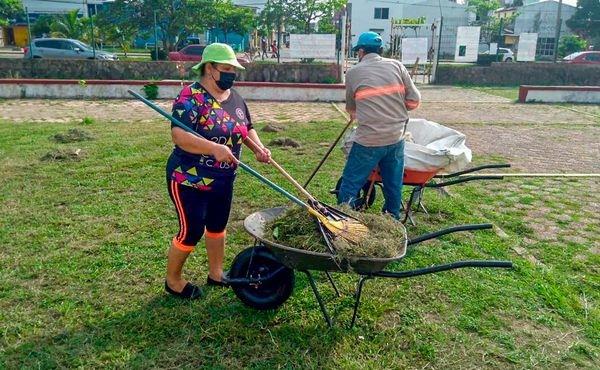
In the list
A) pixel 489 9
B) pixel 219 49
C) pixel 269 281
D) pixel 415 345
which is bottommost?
pixel 415 345

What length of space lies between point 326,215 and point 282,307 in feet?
2.51

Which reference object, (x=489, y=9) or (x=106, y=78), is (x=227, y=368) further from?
(x=489, y=9)

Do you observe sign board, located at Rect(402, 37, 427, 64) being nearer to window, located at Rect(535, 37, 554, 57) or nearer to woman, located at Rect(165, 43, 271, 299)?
woman, located at Rect(165, 43, 271, 299)

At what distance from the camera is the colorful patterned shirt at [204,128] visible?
2928 mm

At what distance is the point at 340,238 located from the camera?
9.37ft

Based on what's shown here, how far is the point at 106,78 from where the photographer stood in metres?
15.9

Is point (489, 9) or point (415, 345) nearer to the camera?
point (415, 345)

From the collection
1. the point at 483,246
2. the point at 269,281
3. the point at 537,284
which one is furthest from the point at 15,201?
the point at 537,284

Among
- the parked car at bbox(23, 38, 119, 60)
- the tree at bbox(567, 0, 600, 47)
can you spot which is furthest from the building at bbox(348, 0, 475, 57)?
the parked car at bbox(23, 38, 119, 60)

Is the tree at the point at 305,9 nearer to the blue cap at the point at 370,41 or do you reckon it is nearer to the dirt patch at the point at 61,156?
the dirt patch at the point at 61,156

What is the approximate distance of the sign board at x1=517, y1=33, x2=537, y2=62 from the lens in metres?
21.5

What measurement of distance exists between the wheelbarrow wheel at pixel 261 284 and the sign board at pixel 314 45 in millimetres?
14610

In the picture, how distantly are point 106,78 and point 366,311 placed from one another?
14869 millimetres

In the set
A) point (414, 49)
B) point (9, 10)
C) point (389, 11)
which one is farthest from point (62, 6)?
point (414, 49)
